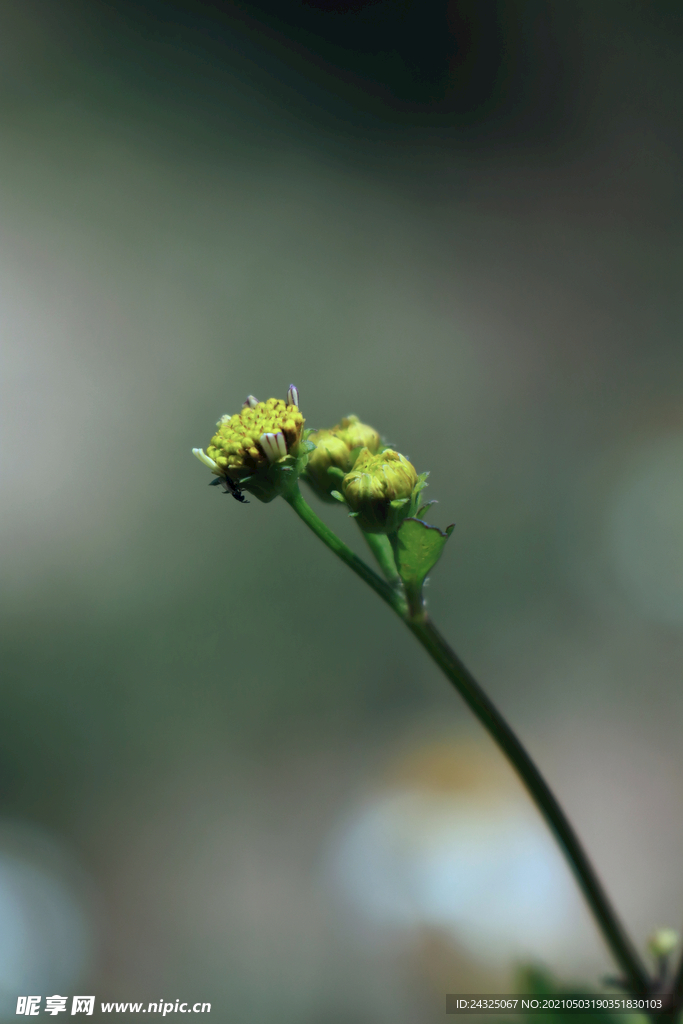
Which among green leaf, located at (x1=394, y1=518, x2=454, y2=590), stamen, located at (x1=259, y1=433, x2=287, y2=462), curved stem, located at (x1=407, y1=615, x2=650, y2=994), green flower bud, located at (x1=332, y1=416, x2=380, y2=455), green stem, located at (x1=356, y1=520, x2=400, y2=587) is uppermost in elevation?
green flower bud, located at (x1=332, y1=416, x2=380, y2=455)

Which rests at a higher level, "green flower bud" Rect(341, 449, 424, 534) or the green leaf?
"green flower bud" Rect(341, 449, 424, 534)

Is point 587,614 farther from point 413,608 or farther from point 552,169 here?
point 552,169

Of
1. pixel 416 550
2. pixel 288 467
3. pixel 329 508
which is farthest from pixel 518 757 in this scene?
pixel 329 508

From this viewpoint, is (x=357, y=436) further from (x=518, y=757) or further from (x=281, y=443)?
(x=518, y=757)

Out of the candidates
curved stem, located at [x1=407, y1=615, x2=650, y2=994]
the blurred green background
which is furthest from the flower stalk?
the blurred green background

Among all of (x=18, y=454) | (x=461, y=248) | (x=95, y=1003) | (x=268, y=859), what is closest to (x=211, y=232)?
(x=461, y=248)

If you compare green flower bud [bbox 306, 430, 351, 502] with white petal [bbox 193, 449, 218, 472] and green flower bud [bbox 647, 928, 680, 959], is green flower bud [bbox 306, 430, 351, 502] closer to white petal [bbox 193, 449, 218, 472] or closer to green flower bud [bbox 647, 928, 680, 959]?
white petal [bbox 193, 449, 218, 472]
